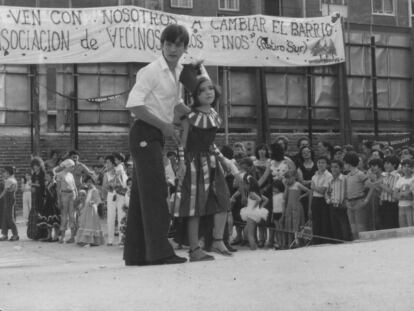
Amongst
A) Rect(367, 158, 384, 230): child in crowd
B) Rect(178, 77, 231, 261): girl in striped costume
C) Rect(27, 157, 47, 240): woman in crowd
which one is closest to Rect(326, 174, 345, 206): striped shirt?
Rect(367, 158, 384, 230): child in crowd

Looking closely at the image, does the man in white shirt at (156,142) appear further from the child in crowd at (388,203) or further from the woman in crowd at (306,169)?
the woman in crowd at (306,169)

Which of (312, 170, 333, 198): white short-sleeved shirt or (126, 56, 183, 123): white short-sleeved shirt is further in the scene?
(312, 170, 333, 198): white short-sleeved shirt

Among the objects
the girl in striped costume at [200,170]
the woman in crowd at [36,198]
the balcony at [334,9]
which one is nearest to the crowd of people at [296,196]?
the woman in crowd at [36,198]

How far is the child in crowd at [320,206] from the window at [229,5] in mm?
14460

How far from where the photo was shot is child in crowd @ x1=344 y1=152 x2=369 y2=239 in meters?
10.8

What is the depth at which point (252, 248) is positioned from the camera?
36.4 ft

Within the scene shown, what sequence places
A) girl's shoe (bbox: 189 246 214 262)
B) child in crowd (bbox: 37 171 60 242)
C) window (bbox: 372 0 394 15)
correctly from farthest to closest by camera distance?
window (bbox: 372 0 394 15) < child in crowd (bbox: 37 171 60 242) < girl's shoe (bbox: 189 246 214 262)

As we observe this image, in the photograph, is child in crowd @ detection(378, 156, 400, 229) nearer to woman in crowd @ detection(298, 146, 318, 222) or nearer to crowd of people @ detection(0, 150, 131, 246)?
woman in crowd @ detection(298, 146, 318, 222)

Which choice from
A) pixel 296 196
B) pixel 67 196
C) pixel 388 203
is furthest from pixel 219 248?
pixel 67 196

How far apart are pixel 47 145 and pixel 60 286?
16.6m

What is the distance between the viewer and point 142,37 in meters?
16.5

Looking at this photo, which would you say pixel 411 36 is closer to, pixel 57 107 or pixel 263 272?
pixel 57 107

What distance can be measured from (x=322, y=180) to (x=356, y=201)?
1.97 feet

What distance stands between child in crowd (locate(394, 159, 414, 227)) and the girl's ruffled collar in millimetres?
5234
